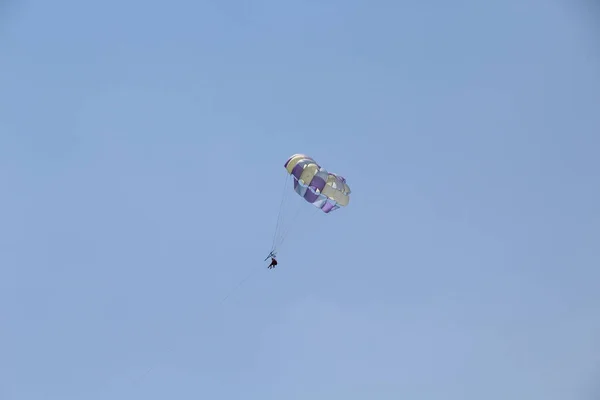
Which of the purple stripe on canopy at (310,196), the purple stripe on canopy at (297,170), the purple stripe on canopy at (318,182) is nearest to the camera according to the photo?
the purple stripe on canopy at (318,182)

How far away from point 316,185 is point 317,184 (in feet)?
0.37

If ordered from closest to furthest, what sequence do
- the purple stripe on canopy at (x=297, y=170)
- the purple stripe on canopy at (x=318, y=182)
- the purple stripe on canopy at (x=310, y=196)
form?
the purple stripe on canopy at (x=318, y=182), the purple stripe on canopy at (x=297, y=170), the purple stripe on canopy at (x=310, y=196)

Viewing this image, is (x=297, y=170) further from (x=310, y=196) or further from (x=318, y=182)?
(x=310, y=196)

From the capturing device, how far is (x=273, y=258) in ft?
352

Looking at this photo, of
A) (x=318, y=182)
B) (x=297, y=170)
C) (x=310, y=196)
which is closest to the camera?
(x=318, y=182)

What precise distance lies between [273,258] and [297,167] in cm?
639

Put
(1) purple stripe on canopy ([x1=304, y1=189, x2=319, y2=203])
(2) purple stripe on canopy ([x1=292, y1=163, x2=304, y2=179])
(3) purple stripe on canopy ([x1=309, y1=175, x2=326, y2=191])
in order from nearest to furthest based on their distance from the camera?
(3) purple stripe on canopy ([x1=309, y1=175, x2=326, y2=191])
(2) purple stripe on canopy ([x1=292, y1=163, x2=304, y2=179])
(1) purple stripe on canopy ([x1=304, y1=189, x2=319, y2=203])

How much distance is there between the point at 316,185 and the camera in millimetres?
106000

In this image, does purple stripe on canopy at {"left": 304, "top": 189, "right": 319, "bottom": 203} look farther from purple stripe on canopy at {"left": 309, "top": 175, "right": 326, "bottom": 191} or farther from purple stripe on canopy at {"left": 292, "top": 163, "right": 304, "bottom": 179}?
purple stripe on canopy at {"left": 292, "top": 163, "right": 304, "bottom": 179}

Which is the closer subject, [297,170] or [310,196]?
[297,170]

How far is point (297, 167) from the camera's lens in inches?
4193

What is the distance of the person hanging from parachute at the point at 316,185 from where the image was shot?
105938 mm

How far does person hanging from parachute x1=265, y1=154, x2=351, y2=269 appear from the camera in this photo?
10594cm

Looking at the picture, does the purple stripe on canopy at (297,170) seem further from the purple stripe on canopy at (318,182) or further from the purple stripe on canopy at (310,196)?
the purple stripe on canopy at (310,196)
